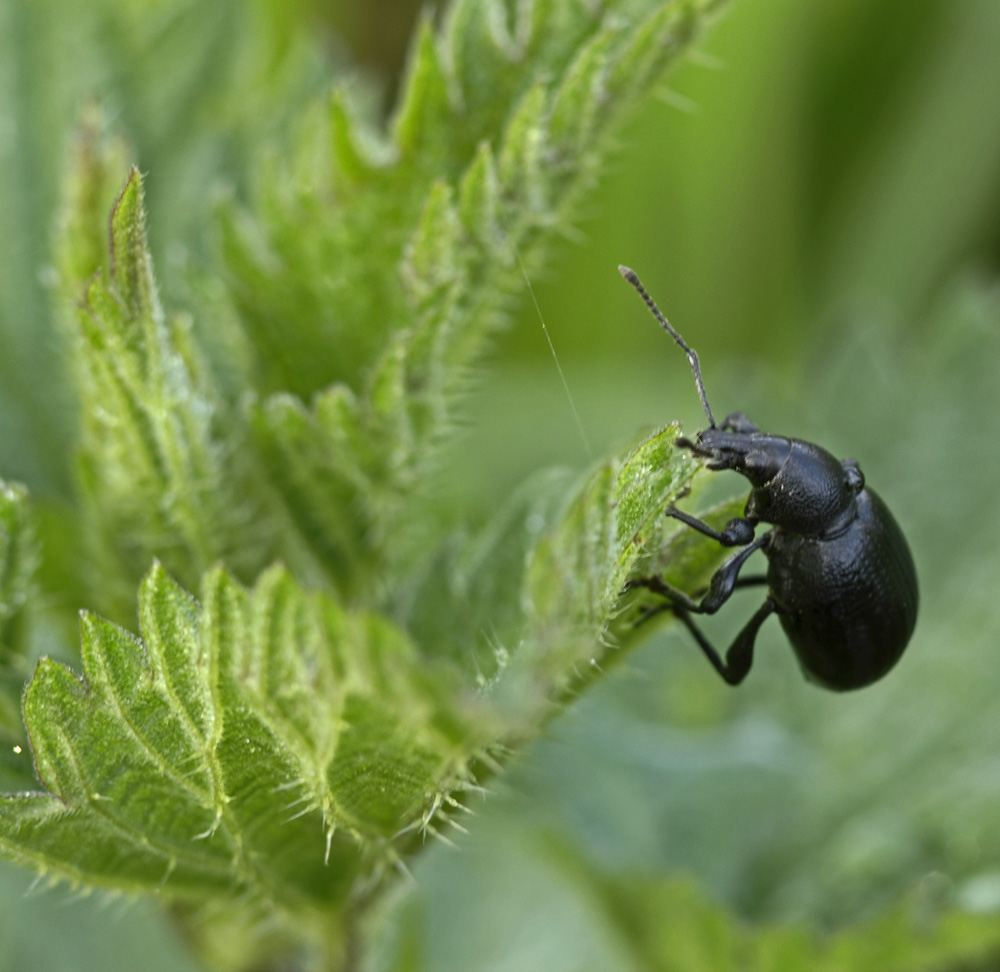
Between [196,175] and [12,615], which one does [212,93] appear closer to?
[196,175]

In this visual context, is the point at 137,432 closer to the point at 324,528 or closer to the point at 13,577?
the point at 13,577

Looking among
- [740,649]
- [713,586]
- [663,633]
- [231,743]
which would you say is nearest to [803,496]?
[713,586]

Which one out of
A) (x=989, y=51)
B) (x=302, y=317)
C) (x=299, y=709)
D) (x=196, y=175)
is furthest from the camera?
(x=989, y=51)

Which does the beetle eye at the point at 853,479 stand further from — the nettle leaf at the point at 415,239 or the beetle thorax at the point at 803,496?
the nettle leaf at the point at 415,239

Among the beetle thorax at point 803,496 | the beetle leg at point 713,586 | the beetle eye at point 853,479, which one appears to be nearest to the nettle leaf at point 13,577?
the beetle leg at point 713,586

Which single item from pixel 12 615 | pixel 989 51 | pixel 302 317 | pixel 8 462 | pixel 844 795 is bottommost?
pixel 844 795

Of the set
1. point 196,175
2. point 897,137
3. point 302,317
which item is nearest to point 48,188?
point 196,175
